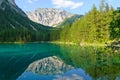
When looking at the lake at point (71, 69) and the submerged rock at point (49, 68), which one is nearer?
the lake at point (71, 69)

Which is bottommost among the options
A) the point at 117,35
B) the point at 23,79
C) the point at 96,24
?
the point at 23,79

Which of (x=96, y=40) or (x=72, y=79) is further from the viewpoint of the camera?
(x=96, y=40)

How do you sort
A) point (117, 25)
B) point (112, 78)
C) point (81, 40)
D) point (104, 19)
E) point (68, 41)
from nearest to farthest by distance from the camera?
point (117, 25)
point (112, 78)
point (104, 19)
point (81, 40)
point (68, 41)

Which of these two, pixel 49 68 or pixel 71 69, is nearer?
pixel 71 69

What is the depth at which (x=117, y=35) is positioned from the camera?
29578mm

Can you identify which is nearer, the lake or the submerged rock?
the lake

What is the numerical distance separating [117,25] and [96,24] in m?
87.6

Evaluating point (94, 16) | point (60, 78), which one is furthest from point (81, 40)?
point (60, 78)

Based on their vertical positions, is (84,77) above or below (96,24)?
below

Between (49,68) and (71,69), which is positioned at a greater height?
(71,69)

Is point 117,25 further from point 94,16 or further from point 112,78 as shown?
point 94,16

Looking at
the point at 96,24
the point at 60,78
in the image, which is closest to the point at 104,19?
the point at 96,24

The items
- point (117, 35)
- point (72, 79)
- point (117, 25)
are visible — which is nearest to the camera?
point (117, 25)

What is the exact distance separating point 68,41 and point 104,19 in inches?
3208
